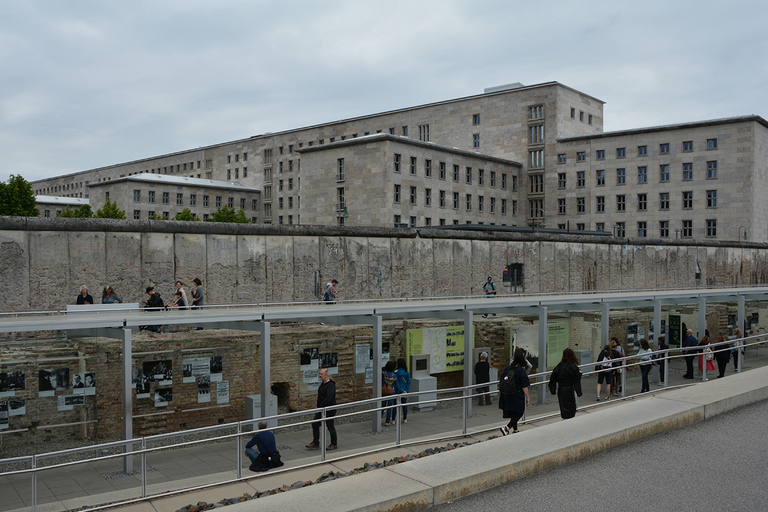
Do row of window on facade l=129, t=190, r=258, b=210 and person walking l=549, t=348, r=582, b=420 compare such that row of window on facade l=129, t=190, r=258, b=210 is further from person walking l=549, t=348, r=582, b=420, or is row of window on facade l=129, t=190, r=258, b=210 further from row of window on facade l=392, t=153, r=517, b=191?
person walking l=549, t=348, r=582, b=420

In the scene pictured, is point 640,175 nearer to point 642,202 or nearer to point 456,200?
point 642,202

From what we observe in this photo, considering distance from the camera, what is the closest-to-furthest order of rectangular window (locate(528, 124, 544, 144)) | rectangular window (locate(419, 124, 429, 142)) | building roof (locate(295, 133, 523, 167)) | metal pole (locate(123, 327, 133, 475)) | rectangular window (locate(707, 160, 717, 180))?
metal pole (locate(123, 327, 133, 475))
building roof (locate(295, 133, 523, 167))
rectangular window (locate(707, 160, 717, 180))
rectangular window (locate(528, 124, 544, 144))
rectangular window (locate(419, 124, 429, 142))

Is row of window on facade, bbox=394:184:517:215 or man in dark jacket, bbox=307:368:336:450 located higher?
row of window on facade, bbox=394:184:517:215

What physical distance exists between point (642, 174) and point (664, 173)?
6.26 feet

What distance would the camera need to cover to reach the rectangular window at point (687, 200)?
5862 centimetres

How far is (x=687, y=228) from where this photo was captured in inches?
2323

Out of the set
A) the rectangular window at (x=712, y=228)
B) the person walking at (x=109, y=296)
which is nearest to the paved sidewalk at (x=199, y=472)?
the person walking at (x=109, y=296)

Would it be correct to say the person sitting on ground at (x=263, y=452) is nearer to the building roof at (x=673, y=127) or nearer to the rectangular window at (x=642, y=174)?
the building roof at (x=673, y=127)

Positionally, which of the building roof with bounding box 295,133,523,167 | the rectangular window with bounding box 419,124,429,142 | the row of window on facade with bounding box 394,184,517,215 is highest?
the rectangular window with bounding box 419,124,429,142

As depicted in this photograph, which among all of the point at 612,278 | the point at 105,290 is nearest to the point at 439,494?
the point at 105,290

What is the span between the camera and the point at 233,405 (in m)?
13.4

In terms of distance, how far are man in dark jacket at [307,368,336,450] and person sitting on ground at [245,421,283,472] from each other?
58 centimetres

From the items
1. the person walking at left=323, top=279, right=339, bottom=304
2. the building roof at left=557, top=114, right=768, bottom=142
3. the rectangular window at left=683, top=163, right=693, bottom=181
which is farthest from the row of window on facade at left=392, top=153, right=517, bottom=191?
the person walking at left=323, top=279, right=339, bottom=304

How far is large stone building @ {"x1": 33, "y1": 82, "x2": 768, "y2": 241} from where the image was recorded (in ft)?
168
